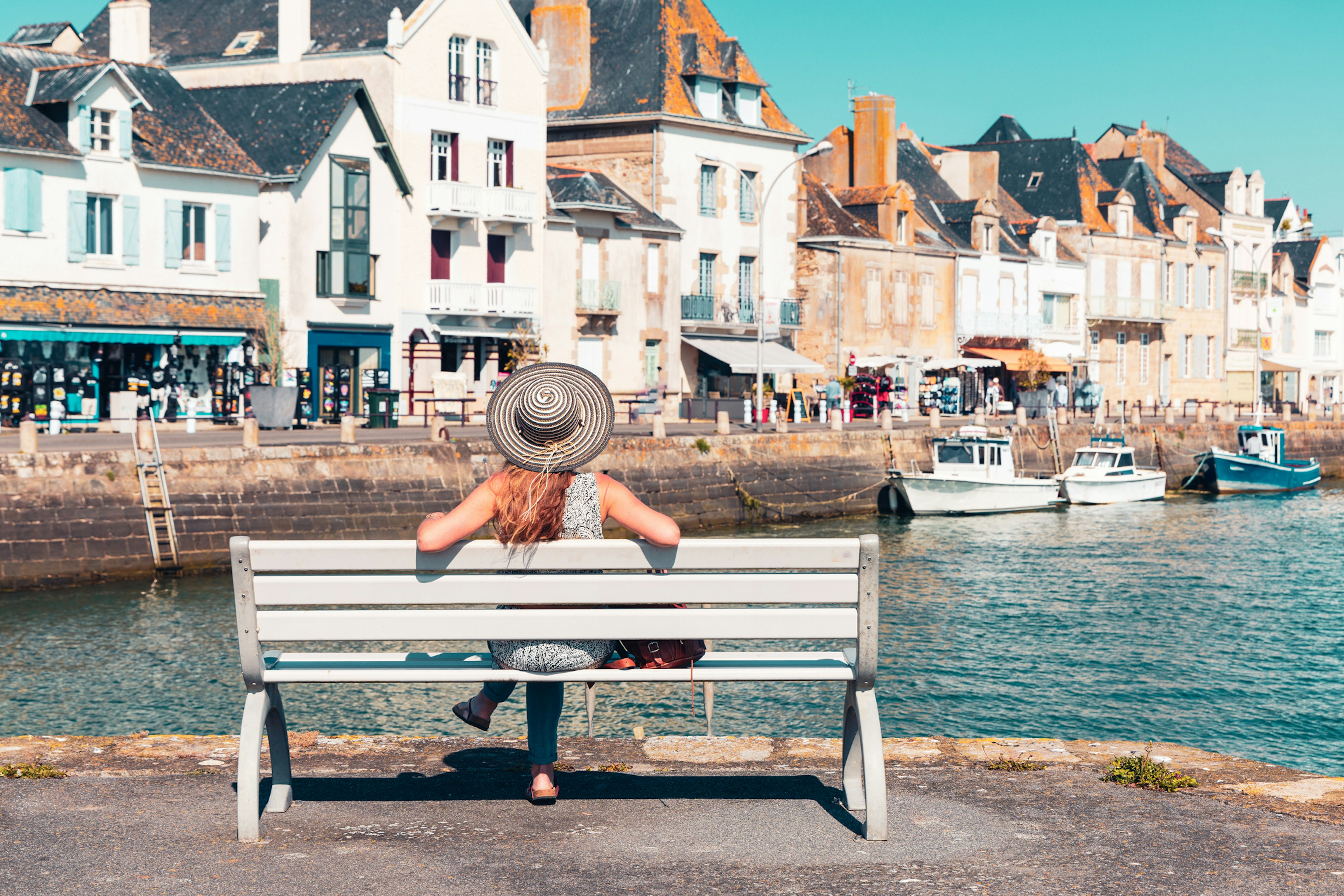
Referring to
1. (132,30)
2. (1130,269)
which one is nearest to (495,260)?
(132,30)

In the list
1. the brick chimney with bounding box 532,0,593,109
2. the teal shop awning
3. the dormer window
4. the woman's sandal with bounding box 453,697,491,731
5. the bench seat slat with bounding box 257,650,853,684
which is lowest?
the woman's sandal with bounding box 453,697,491,731

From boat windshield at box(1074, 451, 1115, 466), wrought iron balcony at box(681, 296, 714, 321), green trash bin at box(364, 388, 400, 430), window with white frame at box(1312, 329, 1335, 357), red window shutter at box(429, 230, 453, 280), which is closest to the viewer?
green trash bin at box(364, 388, 400, 430)

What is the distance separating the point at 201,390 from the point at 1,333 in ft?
15.6

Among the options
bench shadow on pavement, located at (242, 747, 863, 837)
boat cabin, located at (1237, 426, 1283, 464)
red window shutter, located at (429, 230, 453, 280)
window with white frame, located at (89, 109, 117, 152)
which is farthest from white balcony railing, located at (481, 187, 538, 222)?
bench shadow on pavement, located at (242, 747, 863, 837)

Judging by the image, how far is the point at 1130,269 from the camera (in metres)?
68.5

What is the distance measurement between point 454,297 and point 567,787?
3564 centimetres

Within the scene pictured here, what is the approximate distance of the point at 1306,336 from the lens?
266 feet

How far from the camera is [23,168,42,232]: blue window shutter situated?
32406mm

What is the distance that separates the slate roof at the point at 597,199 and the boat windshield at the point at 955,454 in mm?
10888

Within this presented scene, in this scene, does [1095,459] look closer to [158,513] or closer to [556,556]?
[158,513]

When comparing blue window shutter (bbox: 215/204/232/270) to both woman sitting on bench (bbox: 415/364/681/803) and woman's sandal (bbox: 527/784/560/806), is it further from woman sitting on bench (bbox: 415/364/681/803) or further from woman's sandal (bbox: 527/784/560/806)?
woman's sandal (bbox: 527/784/560/806)

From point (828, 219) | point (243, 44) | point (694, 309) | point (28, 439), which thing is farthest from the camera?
point (828, 219)

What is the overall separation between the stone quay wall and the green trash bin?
18.3ft

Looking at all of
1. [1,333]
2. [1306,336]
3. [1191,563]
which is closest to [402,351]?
[1,333]
